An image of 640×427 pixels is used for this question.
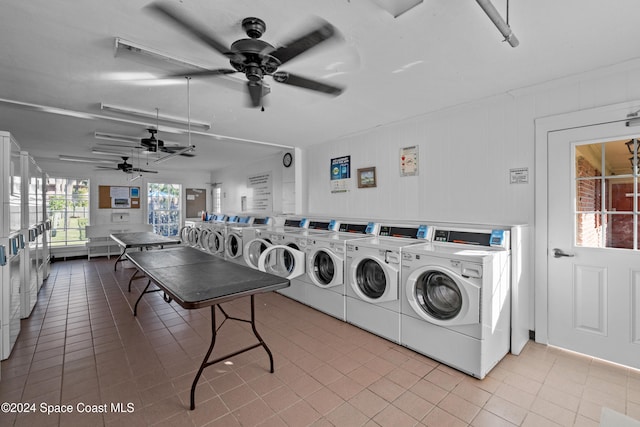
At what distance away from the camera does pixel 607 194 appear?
254cm

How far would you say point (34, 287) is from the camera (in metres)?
3.89

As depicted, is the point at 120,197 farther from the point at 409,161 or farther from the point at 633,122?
the point at 633,122

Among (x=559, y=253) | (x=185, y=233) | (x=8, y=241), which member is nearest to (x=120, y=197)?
(x=185, y=233)

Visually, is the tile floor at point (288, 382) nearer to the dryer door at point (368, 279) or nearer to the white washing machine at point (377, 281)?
the white washing machine at point (377, 281)

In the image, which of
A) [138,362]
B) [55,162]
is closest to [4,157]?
[138,362]

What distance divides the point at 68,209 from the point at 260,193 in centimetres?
493

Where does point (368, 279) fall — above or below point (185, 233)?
below

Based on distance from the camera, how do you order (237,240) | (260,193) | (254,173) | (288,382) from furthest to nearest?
(254,173) < (260,193) < (237,240) < (288,382)

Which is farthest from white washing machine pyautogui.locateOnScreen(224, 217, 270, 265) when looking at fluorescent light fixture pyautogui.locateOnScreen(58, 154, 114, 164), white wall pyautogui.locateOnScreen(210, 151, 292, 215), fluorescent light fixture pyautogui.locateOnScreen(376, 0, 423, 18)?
fluorescent light fixture pyautogui.locateOnScreen(376, 0, 423, 18)

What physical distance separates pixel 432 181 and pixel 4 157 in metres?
4.20

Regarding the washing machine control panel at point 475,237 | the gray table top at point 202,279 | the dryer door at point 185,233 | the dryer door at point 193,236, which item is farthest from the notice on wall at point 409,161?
the dryer door at point 185,233

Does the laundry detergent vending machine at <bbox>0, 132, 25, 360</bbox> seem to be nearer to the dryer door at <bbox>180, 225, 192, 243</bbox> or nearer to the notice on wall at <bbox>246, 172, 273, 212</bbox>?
the notice on wall at <bbox>246, 172, 273, 212</bbox>

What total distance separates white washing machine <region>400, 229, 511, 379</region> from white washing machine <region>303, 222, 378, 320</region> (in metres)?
0.80

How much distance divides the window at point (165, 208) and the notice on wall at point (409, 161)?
24.2 feet
